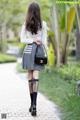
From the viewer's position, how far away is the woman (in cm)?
896

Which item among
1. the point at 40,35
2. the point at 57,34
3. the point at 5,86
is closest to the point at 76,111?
the point at 40,35

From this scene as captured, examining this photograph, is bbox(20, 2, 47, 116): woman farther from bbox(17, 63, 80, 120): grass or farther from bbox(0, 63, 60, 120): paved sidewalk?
bbox(17, 63, 80, 120): grass

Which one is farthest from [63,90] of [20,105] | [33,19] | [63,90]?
[33,19]

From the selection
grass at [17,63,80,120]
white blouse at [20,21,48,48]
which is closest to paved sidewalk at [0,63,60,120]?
grass at [17,63,80,120]

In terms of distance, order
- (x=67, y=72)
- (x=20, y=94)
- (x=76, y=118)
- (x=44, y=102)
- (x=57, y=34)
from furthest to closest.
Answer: (x=57, y=34) → (x=67, y=72) → (x=20, y=94) → (x=44, y=102) → (x=76, y=118)

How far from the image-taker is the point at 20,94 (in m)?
12.2

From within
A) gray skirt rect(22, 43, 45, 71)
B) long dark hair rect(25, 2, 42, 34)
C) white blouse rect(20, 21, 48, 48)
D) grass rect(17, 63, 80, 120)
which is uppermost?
long dark hair rect(25, 2, 42, 34)

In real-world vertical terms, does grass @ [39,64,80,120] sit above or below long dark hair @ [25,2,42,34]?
below

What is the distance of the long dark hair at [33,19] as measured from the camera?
8.99 metres

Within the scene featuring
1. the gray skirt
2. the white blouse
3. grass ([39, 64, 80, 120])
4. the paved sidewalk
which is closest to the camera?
grass ([39, 64, 80, 120])

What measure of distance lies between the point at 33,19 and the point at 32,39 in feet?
1.27

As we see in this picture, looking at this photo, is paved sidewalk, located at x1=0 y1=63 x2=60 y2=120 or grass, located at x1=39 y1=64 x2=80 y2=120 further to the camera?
paved sidewalk, located at x1=0 y1=63 x2=60 y2=120

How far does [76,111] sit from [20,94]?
14.0 ft

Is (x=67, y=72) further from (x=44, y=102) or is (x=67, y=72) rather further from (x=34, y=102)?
(x=34, y=102)
